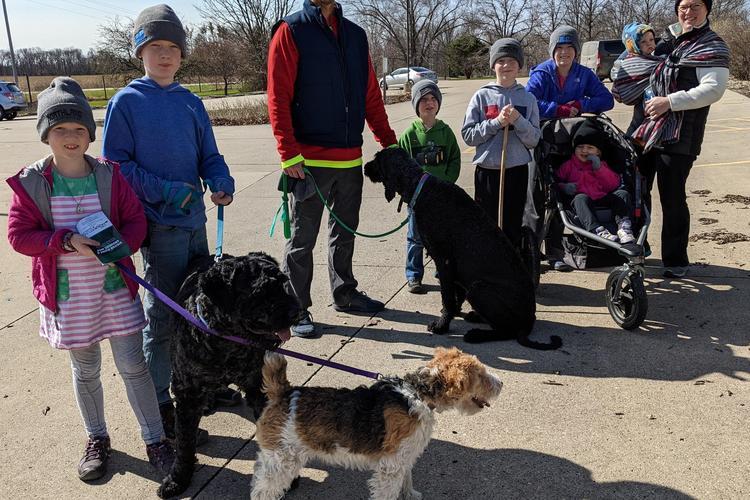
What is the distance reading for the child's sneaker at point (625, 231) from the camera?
4703mm

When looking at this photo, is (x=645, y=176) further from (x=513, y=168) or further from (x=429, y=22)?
(x=429, y=22)

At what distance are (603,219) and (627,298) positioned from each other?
734 millimetres

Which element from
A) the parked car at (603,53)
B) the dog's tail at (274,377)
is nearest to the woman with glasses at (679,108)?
the dog's tail at (274,377)

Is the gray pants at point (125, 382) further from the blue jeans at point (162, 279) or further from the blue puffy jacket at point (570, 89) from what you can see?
the blue puffy jacket at point (570, 89)

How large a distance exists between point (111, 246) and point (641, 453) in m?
2.92

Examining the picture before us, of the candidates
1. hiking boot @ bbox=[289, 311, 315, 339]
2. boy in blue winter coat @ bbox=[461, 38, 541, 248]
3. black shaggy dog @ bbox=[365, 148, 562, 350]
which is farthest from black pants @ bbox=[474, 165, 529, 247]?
hiking boot @ bbox=[289, 311, 315, 339]

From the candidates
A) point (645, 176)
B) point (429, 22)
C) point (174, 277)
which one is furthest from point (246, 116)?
point (429, 22)

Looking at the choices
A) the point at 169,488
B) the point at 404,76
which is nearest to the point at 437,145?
the point at 169,488

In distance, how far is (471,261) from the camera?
14.9ft

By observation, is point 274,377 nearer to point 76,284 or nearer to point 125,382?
point 125,382

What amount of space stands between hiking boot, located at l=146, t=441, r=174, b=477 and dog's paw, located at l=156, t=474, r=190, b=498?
16cm

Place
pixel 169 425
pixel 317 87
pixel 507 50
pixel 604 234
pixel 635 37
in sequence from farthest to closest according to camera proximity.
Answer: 1. pixel 635 37
2. pixel 507 50
3. pixel 604 234
4. pixel 317 87
5. pixel 169 425

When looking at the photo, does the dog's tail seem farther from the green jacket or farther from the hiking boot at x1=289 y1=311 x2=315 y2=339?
the green jacket

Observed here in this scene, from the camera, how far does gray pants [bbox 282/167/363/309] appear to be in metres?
4.79
